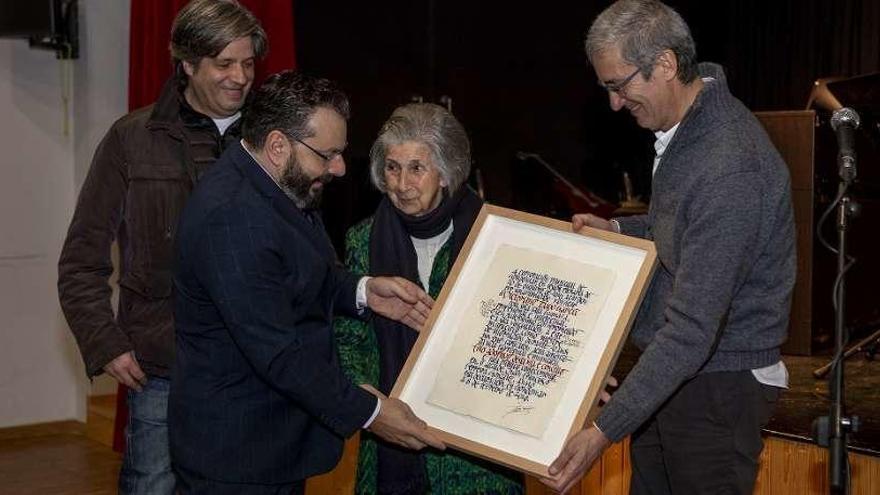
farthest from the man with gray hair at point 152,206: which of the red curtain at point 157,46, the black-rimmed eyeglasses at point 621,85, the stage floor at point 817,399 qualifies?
the red curtain at point 157,46

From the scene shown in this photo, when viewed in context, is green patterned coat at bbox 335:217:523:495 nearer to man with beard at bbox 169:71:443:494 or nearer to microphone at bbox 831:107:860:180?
man with beard at bbox 169:71:443:494

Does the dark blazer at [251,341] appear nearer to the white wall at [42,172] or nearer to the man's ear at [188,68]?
the man's ear at [188,68]

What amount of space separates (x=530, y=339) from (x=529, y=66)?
213 inches

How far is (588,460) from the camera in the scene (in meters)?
2.48

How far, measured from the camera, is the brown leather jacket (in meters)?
2.98

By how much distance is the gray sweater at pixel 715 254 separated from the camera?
2.31m

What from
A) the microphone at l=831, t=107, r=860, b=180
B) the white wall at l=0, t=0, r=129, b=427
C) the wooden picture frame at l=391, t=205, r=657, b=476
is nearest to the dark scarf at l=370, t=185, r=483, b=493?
the wooden picture frame at l=391, t=205, r=657, b=476

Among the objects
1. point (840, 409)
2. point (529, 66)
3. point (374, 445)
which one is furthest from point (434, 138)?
point (529, 66)

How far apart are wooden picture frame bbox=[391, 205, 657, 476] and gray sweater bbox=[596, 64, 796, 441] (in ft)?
0.31

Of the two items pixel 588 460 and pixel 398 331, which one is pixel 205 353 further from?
pixel 588 460

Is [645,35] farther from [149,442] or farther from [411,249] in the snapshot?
[149,442]

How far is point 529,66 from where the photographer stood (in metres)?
7.89

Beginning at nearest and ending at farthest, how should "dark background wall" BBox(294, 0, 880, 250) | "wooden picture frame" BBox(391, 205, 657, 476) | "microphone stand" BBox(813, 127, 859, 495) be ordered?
"microphone stand" BBox(813, 127, 859, 495) < "wooden picture frame" BBox(391, 205, 657, 476) < "dark background wall" BBox(294, 0, 880, 250)

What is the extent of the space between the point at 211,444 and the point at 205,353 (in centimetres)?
18
